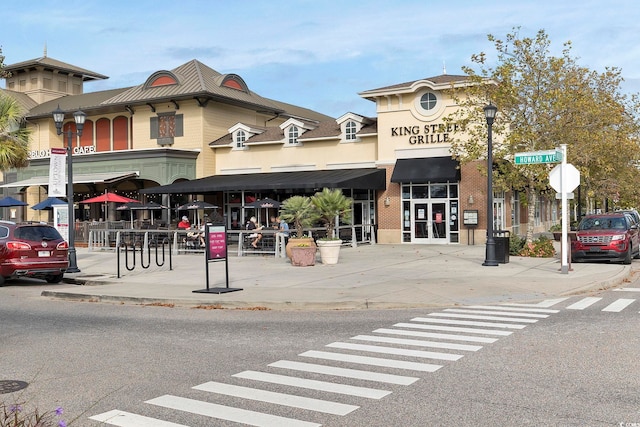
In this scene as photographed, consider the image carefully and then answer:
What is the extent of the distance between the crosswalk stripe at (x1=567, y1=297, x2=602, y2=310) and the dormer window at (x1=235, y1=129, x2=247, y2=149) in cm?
A: 2684

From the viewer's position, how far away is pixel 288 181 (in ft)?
103

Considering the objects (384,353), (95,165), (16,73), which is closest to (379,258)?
(384,353)

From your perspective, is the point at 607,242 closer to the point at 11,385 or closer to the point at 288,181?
the point at 288,181

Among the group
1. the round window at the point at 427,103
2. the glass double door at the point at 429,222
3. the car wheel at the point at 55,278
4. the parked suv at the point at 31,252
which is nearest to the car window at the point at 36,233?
the parked suv at the point at 31,252

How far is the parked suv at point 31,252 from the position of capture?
54.7 feet

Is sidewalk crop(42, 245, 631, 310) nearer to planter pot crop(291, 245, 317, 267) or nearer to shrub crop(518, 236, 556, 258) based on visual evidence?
planter pot crop(291, 245, 317, 267)

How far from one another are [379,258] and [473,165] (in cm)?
900

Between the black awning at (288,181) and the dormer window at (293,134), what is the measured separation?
74.8 inches

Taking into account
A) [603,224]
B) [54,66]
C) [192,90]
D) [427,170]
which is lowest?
[603,224]

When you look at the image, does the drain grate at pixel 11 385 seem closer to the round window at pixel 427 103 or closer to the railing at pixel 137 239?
the railing at pixel 137 239

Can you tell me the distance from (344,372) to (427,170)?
77.7 feet

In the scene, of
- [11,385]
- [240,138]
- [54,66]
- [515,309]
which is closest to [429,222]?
[240,138]

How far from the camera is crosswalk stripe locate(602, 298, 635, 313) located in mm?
11414

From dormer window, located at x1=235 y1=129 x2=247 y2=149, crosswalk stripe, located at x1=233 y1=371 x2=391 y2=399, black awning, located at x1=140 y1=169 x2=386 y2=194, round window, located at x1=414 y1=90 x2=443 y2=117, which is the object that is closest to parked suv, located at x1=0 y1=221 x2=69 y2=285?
crosswalk stripe, located at x1=233 y1=371 x2=391 y2=399
